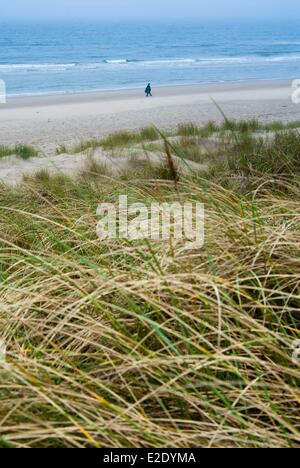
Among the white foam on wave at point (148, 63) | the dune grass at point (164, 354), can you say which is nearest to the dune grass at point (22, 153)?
the dune grass at point (164, 354)

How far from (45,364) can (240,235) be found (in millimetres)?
947

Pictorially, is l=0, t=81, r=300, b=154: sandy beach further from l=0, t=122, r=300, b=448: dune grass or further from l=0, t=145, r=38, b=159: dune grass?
l=0, t=122, r=300, b=448: dune grass

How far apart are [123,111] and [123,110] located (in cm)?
33

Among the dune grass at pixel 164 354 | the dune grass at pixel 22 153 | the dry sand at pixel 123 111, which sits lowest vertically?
the dry sand at pixel 123 111

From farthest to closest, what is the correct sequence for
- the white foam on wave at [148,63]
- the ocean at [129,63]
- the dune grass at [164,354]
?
the white foam on wave at [148,63], the ocean at [129,63], the dune grass at [164,354]

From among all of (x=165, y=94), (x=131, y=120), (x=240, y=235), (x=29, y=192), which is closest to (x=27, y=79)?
(x=165, y=94)

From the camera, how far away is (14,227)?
3.61m

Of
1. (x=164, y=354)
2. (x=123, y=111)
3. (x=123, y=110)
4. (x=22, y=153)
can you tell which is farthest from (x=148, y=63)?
(x=164, y=354)

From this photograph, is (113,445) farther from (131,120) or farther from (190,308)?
(131,120)

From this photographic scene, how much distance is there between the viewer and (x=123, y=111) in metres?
20.6

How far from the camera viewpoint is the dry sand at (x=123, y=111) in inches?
634

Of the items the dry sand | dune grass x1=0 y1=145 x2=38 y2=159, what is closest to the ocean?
the dry sand

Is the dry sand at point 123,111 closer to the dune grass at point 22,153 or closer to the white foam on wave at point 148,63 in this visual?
the dune grass at point 22,153
